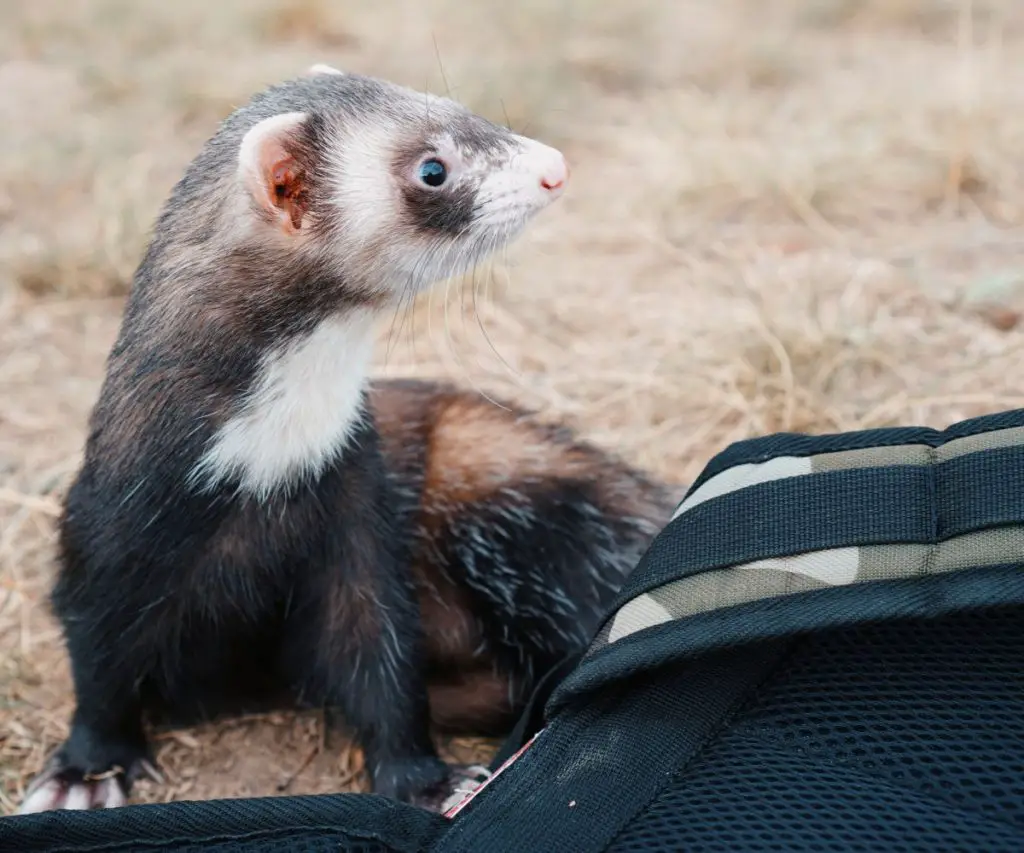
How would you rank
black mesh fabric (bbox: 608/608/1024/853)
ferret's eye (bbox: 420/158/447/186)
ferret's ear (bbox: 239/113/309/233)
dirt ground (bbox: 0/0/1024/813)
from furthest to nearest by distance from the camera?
dirt ground (bbox: 0/0/1024/813), ferret's eye (bbox: 420/158/447/186), ferret's ear (bbox: 239/113/309/233), black mesh fabric (bbox: 608/608/1024/853)

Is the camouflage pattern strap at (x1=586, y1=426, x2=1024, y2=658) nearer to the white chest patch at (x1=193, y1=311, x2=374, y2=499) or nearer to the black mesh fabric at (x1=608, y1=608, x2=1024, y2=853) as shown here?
the black mesh fabric at (x1=608, y1=608, x2=1024, y2=853)

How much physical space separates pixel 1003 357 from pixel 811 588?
2071mm

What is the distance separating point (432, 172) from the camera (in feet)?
6.59

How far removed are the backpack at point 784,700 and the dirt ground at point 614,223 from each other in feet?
3.15

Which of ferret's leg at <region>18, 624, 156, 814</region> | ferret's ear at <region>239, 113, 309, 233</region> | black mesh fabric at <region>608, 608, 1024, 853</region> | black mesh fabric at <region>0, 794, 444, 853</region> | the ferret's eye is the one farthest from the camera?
ferret's leg at <region>18, 624, 156, 814</region>

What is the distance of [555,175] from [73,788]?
1.35m

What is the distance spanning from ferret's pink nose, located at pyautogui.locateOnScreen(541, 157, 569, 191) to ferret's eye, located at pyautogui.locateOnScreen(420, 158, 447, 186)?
0.17 m

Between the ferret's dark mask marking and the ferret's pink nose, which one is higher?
the ferret's pink nose

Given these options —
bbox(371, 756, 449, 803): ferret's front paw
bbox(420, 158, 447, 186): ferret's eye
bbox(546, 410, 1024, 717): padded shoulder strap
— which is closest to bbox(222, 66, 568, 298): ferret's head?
bbox(420, 158, 447, 186): ferret's eye

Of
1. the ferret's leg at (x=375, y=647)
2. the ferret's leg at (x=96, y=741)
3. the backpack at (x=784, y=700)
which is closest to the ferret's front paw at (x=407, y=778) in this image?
the ferret's leg at (x=375, y=647)

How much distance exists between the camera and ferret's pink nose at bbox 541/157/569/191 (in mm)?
2023

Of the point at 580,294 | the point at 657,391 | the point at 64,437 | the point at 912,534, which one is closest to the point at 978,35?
the point at 580,294

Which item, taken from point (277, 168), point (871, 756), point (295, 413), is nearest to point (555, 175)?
point (277, 168)

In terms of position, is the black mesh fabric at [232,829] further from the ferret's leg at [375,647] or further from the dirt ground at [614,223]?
the dirt ground at [614,223]
